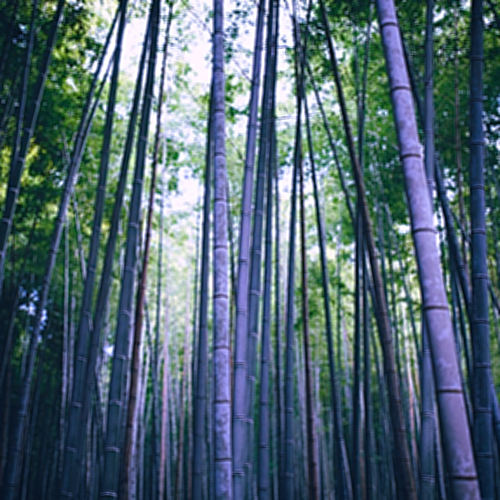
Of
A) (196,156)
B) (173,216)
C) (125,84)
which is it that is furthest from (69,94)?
(173,216)

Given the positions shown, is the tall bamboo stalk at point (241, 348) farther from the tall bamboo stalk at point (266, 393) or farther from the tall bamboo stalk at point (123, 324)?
the tall bamboo stalk at point (266, 393)

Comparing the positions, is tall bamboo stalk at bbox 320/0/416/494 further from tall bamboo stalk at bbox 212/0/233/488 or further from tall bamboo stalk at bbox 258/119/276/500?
Answer: tall bamboo stalk at bbox 212/0/233/488

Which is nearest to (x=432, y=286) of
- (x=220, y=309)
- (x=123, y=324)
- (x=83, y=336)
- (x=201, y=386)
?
(x=220, y=309)

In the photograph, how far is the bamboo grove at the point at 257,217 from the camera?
2098mm

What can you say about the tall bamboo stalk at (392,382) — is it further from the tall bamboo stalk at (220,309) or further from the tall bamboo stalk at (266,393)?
the tall bamboo stalk at (220,309)

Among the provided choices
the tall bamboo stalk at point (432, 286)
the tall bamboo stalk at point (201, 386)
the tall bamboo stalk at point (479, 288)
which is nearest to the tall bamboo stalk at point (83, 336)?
the tall bamboo stalk at point (201, 386)

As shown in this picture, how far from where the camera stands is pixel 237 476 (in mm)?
2113

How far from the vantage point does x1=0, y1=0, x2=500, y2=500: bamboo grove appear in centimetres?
210

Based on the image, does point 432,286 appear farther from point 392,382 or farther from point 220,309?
point 392,382

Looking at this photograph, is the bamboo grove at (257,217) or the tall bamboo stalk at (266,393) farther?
the tall bamboo stalk at (266,393)

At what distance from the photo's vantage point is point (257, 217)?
2.85m

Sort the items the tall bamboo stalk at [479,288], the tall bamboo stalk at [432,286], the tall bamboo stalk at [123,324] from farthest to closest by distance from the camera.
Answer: the tall bamboo stalk at [123,324] → the tall bamboo stalk at [479,288] → the tall bamboo stalk at [432,286]

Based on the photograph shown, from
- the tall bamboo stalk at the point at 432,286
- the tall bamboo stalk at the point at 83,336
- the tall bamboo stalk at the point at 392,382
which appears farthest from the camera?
the tall bamboo stalk at the point at 83,336

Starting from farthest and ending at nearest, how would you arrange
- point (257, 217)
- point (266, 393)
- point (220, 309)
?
point (266, 393) → point (257, 217) → point (220, 309)
